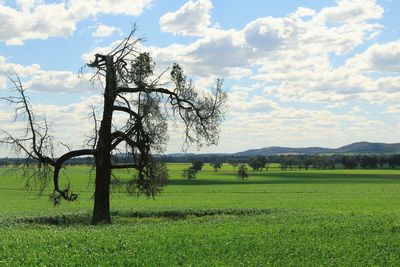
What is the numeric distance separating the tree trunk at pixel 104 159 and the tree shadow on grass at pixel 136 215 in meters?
1.76

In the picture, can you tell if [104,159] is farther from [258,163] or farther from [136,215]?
[258,163]

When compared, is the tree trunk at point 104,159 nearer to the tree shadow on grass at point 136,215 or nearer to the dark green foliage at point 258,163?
the tree shadow on grass at point 136,215

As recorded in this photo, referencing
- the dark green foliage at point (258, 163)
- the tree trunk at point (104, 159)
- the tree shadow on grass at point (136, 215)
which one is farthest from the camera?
the dark green foliage at point (258, 163)

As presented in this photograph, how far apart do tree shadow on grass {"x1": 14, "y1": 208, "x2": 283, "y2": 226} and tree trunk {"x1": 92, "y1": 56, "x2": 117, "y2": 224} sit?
5.77 ft

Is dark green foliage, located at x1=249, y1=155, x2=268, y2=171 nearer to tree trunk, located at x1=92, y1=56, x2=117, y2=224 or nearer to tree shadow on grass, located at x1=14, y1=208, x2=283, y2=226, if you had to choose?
tree shadow on grass, located at x1=14, y1=208, x2=283, y2=226

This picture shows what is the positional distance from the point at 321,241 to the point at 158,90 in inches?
588

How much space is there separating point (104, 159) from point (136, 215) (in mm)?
7299

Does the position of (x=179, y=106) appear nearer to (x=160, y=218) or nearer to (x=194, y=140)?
(x=194, y=140)

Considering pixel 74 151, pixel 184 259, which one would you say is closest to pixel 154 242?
pixel 184 259

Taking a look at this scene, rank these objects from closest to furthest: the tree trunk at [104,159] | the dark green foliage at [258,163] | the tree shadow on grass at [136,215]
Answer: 1. the tree trunk at [104,159]
2. the tree shadow on grass at [136,215]
3. the dark green foliage at [258,163]

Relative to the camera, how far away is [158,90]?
3122 centimetres

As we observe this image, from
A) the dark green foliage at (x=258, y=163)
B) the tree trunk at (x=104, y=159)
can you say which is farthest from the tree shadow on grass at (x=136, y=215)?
the dark green foliage at (x=258, y=163)

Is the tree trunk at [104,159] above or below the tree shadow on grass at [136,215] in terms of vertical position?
above

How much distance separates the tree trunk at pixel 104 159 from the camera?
3002 cm
